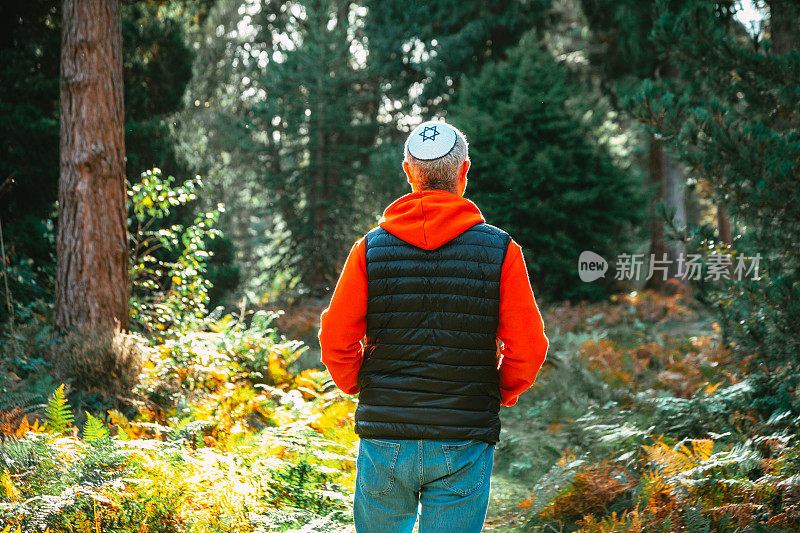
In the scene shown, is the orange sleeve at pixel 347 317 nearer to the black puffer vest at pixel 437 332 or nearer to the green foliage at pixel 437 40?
the black puffer vest at pixel 437 332

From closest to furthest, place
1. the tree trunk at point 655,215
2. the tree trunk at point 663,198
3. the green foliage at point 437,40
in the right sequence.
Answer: the tree trunk at point 663,198, the tree trunk at point 655,215, the green foliage at point 437,40

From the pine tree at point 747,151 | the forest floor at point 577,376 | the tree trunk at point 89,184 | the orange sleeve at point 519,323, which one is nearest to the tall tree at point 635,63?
the forest floor at point 577,376

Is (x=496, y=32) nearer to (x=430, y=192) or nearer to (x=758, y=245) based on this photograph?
(x=758, y=245)

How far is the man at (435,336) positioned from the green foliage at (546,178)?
11953 mm

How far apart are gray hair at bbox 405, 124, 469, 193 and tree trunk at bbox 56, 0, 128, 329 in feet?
18.2

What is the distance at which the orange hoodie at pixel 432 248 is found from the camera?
2.43 metres

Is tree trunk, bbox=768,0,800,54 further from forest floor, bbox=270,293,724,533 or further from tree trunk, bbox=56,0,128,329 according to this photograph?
tree trunk, bbox=56,0,128,329

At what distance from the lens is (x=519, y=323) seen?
2441 millimetres

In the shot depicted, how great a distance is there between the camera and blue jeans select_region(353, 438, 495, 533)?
2.42m

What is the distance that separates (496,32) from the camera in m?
18.6

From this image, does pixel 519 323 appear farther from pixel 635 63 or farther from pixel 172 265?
pixel 635 63

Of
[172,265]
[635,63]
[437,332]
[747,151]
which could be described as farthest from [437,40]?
[437,332]

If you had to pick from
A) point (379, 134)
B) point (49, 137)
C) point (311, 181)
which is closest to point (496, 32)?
point (379, 134)

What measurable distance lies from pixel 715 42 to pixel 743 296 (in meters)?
2.31
